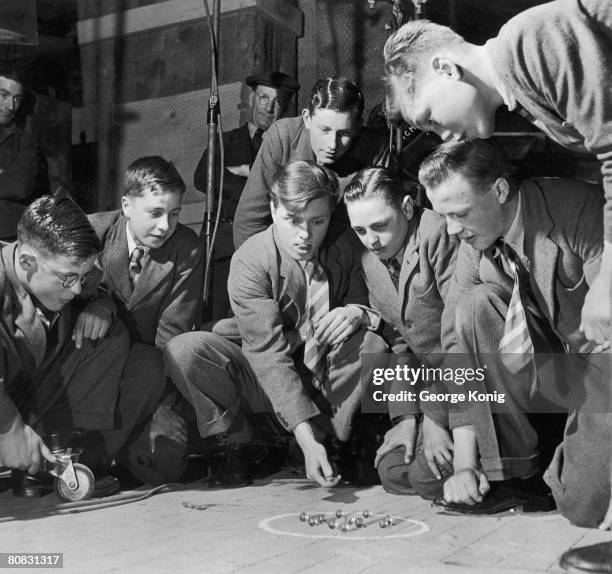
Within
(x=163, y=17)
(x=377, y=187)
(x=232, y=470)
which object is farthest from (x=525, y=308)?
(x=163, y=17)

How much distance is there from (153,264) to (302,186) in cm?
40

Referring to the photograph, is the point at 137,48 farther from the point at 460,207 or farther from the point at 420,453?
the point at 420,453

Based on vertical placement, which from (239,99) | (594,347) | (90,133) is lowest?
(594,347)

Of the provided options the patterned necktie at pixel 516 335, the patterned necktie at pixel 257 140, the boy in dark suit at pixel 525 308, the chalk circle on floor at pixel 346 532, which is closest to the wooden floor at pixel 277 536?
the chalk circle on floor at pixel 346 532

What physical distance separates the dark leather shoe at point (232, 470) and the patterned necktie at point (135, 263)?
43 centimetres

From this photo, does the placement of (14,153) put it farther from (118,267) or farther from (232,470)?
(232,470)

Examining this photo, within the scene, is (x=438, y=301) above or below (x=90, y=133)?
below

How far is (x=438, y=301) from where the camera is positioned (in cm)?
174

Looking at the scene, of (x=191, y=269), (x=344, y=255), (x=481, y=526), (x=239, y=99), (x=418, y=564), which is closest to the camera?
(x=418, y=564)

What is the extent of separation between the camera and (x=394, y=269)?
1815 mm

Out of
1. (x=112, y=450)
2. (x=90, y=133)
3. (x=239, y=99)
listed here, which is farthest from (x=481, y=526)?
(x=239, y=99)

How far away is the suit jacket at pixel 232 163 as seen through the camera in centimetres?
232

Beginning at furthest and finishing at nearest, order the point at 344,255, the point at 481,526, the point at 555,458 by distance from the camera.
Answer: the point at 344,255, the point at 555,458, the point at 481,526

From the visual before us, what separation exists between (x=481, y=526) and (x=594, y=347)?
35cm
